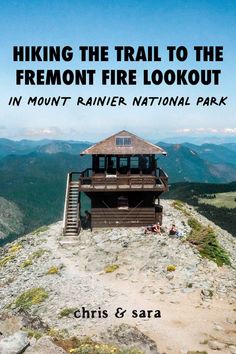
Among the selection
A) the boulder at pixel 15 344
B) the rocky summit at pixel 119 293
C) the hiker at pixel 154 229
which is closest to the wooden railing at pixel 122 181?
the hiker at pixel 154 229

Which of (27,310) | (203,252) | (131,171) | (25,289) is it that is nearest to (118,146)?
(131,171)

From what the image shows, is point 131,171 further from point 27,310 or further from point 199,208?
point 199,208

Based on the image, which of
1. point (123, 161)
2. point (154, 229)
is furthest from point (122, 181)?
point (154, 229)

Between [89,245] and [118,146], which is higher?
[118,146]

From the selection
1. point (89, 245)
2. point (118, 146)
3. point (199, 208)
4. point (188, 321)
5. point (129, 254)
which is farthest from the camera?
point (199, 208)

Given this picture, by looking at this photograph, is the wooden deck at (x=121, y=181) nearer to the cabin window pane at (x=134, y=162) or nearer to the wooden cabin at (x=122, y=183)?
the wooden cabin at (x=122, y=183)

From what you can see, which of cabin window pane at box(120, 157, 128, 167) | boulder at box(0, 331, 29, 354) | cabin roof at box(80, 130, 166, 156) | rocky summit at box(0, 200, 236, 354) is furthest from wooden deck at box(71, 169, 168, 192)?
boulder at box(0, 331, 29, 354)
